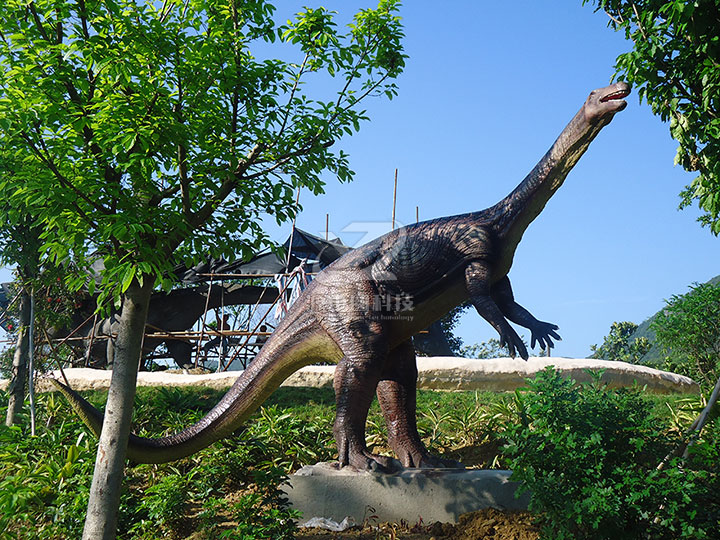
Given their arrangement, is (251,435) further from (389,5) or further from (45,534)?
(389,5)

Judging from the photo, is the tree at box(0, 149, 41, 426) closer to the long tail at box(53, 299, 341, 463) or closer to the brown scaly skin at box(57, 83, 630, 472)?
the long tail at box(53, 299, 341, 463)

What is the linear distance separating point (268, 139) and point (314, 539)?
10.0 ft

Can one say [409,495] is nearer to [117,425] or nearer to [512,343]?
[512,343]

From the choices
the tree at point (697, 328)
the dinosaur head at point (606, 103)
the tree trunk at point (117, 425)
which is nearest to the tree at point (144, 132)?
the tree trunk at point (117, 425)

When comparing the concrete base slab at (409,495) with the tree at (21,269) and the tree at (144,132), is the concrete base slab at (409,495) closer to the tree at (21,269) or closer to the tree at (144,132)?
the tree at (144,132)

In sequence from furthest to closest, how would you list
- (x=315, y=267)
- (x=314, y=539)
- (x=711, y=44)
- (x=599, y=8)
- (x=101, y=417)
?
1. (x=315, y=267)
2. (x=599, y=8)
3. (x=711, y=44)
4. (x=101, y=417)
5. (x=314, y=539)

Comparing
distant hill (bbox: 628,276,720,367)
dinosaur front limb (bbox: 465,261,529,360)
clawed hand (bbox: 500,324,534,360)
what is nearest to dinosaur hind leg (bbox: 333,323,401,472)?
dinosaur front limb (bbox: 465,261,529,360)

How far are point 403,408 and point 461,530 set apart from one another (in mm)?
1125

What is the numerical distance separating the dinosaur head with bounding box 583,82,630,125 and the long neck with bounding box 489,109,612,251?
0.19ft

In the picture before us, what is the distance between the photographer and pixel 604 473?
3.70 meters

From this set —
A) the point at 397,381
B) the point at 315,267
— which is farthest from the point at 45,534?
the point at 315,267

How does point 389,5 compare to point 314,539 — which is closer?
point 314,539

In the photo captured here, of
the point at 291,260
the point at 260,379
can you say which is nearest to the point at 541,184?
the point at 260,379

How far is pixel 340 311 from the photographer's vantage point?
16.7ft
